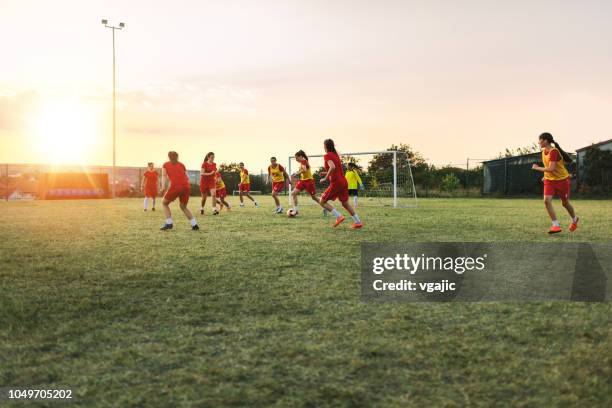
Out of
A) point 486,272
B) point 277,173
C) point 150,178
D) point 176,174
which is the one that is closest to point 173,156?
point 176,174

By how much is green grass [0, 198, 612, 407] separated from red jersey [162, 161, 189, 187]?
4757 millimetres

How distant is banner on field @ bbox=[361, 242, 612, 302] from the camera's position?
4.66 meters

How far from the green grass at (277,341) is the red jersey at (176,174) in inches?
187

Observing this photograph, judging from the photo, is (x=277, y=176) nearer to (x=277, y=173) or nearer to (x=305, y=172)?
(x=277, y=173)

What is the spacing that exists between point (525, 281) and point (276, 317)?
9.41 ft

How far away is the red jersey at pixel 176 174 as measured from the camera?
10.9 metres

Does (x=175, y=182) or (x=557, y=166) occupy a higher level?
(x=557, y=166)

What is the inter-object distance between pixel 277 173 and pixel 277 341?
1438 cm

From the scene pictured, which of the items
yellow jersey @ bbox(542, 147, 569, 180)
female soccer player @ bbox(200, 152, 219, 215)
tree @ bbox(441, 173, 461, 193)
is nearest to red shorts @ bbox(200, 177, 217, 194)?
female soccer player @ bbox(200, 152, 219, 215)

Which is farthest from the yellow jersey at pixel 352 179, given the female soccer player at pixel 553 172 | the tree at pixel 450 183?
the tree at pixel 450 183

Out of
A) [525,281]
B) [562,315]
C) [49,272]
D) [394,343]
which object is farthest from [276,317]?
[49,272]

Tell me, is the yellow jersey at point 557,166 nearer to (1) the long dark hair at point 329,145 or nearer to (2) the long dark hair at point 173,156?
(1) the long dark hair at point 329,145

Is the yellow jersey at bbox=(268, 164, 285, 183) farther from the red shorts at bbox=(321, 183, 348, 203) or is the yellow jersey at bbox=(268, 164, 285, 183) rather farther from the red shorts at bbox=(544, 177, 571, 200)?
the red shorts at bbox=(544, 177, 571, 200)

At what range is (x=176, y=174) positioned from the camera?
35.8ft
